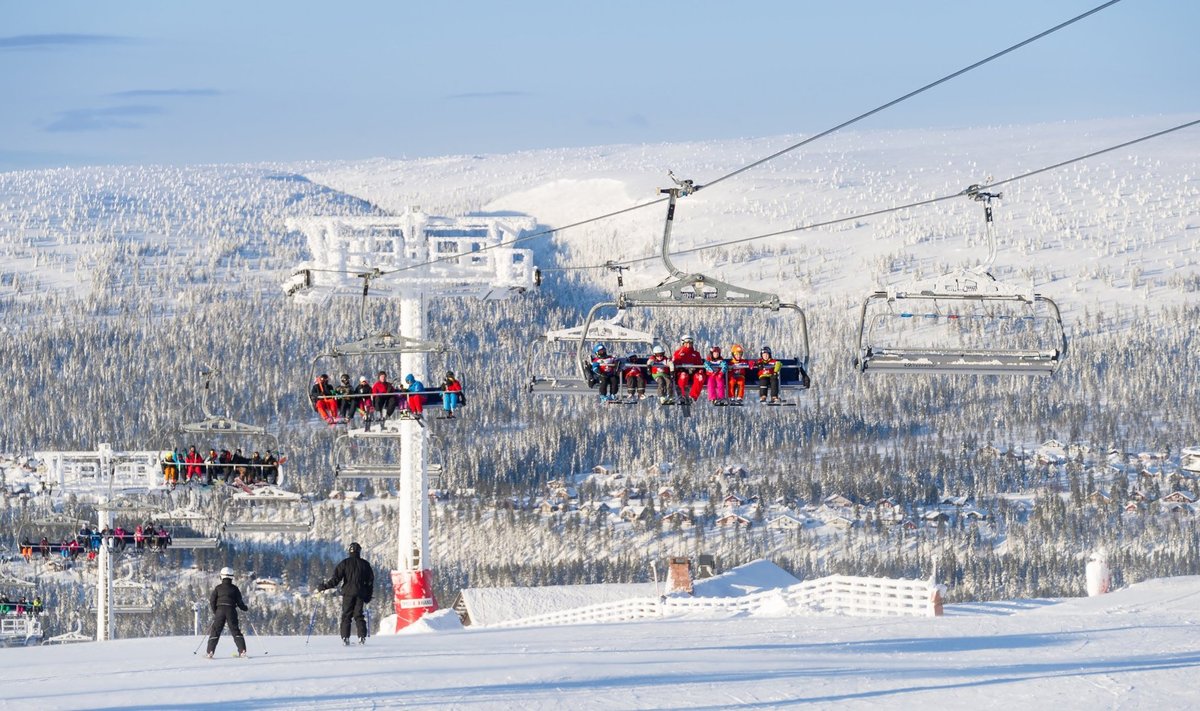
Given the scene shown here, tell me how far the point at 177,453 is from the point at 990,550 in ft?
380

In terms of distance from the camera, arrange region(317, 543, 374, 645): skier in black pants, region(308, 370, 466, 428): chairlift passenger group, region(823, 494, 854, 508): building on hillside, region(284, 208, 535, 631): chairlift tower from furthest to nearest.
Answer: region(823, 494, 854, 508): building on hillside
region(284, 208, 535, 631): chairlift tower
region(308, 370, 466, 428): chairlift passenger group
region(317, 543, 374, 645): skier in black pants

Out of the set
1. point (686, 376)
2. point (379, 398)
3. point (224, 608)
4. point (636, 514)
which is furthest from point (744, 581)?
point (636, 514)

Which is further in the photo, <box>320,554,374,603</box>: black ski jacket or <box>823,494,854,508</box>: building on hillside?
<box>823,494,854,508</box>: building on hillside

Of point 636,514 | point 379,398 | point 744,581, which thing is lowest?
point 636,514

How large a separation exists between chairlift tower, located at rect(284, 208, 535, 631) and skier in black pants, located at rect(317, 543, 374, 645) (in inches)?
345

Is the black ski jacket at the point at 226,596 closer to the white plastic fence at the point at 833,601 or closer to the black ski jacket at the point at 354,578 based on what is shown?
the black ski jacket at the point at 354,578

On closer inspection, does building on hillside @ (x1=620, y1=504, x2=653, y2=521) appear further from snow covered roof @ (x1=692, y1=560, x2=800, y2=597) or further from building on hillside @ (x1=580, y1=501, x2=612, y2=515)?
snow covered roof @ (x1=692, y1=560, x2=800, y2=597)

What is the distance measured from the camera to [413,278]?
31.4m

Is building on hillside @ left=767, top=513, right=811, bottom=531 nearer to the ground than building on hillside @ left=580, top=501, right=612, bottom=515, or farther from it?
nearer to the ground

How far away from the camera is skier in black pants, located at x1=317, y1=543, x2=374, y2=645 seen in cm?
2038

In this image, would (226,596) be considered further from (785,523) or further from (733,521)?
(733,521)

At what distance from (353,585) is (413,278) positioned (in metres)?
11.7

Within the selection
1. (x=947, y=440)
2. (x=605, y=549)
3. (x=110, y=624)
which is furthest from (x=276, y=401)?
(x=110, y=624)

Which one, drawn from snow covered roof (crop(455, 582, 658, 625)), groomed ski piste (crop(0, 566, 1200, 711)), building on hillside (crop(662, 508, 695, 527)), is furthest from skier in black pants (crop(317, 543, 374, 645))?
building on hillside (crop(662, 508, 695, 527))
